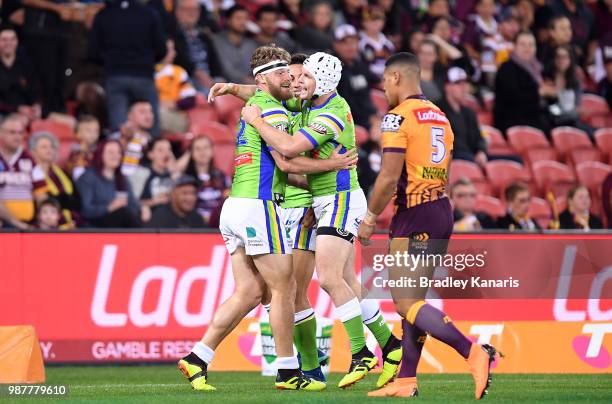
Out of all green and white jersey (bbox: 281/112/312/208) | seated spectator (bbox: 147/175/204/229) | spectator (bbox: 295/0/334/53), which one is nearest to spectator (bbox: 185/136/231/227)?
seated spectator (bbox: 147/175/204/229)

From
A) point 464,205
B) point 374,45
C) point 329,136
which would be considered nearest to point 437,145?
point 329,136

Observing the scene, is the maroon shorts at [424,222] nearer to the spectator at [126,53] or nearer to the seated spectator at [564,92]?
the spectator at [126,53]

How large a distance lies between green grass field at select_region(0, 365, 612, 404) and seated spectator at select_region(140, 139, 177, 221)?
314 cm

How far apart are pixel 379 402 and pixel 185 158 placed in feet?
27.6

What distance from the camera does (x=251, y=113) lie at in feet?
34.2

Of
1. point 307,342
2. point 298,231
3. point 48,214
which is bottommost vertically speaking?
point 48,214

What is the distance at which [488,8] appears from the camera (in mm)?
23219

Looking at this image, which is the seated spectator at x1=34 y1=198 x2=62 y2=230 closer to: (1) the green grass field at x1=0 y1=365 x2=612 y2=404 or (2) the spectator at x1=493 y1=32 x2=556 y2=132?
(1) the green grass field at x1=0 y1=365 x2=612 y2=404

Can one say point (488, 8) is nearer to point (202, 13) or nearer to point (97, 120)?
point (202, 13)

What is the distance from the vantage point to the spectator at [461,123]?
63.6 ft

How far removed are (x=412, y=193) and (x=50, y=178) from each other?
7594 millimetres

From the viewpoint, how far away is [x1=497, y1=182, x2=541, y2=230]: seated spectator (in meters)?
16.5

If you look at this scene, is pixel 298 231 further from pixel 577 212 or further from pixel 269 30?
pixel 269 30

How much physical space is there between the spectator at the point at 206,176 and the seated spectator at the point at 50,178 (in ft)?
5.24
